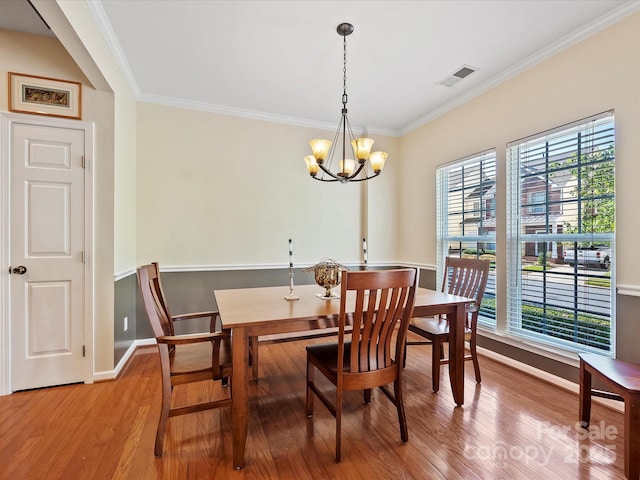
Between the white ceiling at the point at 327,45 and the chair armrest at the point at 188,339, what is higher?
the white ceiling at the point at 327,45

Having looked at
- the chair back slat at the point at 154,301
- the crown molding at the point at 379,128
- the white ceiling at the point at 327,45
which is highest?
the white ceiling at the point at 327,45

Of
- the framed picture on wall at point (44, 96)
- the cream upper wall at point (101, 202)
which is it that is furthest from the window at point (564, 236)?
the framed picture on wall at point (44, 96)

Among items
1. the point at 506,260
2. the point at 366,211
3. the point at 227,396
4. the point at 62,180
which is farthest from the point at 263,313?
the point at 366,211

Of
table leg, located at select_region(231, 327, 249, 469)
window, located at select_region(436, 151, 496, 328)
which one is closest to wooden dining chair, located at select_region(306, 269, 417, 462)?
table leg, located at select_region(231, 327, 249, 469)

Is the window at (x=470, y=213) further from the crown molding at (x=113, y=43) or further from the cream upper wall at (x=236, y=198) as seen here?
the crown molding at (x=113, y=43)

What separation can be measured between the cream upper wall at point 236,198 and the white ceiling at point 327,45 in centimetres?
35

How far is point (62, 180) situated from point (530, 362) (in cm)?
425

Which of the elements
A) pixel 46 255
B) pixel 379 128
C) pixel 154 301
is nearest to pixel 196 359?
pixel 154 301

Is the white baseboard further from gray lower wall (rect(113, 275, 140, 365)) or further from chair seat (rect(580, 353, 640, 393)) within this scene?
chair seat (rect(580, 353, 640, 393))

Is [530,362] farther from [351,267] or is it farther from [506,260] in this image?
[351,267]

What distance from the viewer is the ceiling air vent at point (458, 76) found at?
2.84m

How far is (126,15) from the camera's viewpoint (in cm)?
217

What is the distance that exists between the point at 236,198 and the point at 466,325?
2.81 m

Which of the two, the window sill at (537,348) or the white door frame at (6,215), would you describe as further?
the window sill at (537,348)
